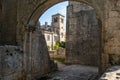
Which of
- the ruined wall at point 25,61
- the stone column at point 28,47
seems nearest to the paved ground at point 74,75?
the ruined wall at point 25,61

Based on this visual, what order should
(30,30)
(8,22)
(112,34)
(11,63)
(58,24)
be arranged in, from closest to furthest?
(112,34), (11,63), (30,30), (8,22), (58,24)

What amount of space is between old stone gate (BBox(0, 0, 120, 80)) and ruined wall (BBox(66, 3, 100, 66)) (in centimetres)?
643

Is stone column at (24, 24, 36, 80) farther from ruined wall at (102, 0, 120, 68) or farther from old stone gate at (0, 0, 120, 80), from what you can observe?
ruined wall at (102, 0, 120, 68)

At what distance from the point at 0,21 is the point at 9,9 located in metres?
0.66

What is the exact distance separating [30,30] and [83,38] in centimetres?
812

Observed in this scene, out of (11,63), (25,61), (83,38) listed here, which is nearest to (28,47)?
(25,61)

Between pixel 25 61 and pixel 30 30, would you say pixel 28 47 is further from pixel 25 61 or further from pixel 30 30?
pixel 30 30

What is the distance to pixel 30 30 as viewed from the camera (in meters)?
7.75

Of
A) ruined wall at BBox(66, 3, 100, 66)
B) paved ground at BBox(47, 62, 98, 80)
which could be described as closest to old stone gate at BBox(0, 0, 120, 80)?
paved ground at BBox(47, 62, 98, 80)

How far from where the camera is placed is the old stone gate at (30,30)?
583cm

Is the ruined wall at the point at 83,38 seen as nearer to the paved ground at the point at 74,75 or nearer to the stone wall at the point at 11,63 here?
the paved ground at the point at 74,75

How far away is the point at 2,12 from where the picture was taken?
8.07 meters

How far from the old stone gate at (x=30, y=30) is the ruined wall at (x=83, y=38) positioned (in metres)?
6.43

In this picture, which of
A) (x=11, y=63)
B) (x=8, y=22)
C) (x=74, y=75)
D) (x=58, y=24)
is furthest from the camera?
(x=58, y=24)
